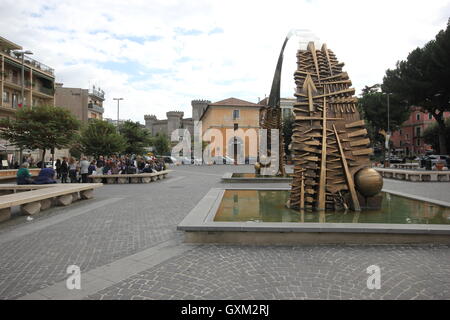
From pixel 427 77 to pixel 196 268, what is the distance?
35.3m

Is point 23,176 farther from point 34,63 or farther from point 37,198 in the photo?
point 34,63

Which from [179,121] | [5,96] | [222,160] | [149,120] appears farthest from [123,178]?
[149,120]

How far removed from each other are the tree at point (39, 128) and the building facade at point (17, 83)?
8.33 m

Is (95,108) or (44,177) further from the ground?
(95,108)

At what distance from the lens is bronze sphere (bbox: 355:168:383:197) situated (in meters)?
7.41

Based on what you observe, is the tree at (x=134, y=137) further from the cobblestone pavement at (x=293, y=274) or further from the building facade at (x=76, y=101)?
the cobblestone pavement at (x=293, y=274)

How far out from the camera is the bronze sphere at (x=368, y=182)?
7.41 m

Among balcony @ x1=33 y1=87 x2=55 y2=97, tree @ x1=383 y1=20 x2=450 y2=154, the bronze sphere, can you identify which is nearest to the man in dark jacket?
the bronze sphere

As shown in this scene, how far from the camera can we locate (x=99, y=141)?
912 inches

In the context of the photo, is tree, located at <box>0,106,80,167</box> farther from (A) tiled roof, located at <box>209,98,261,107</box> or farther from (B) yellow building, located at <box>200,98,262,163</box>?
(A) tiled roof, located at <box>209,98,261,107</box>

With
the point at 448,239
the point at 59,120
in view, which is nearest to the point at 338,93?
the point at 448,239

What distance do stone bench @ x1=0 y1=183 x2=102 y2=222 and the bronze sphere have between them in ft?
28.1

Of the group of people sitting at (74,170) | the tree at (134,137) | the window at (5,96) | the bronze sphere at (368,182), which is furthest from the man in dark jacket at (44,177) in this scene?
the window at (5,96)
